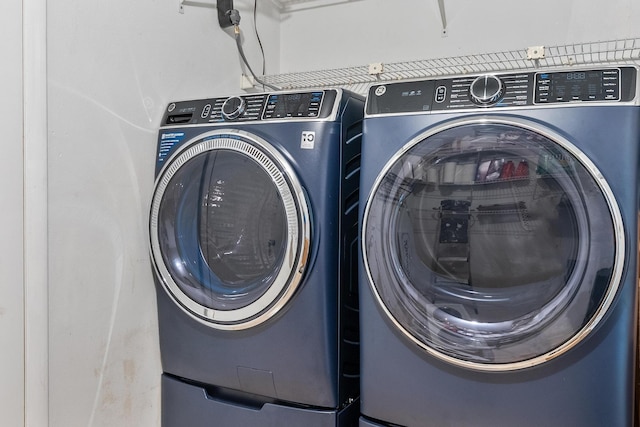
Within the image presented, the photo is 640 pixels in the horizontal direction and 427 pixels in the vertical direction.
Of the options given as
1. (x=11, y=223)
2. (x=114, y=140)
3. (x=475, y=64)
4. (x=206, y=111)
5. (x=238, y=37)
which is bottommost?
(x=11, y=223)

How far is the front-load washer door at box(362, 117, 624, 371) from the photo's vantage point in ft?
3.55

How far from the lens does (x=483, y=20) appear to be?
1.91 metres

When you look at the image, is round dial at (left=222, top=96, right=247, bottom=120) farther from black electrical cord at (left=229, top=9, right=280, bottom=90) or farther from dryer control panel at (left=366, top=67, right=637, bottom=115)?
black electrical cord at (left=229, top=9, right=280, bottom=90)

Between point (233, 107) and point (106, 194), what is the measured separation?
1.53 feet

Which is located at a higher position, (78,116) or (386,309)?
(78,116)

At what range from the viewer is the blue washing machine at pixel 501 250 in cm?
107

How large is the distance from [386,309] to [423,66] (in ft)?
3.81

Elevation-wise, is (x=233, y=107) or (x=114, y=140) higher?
(x=233, y=107)

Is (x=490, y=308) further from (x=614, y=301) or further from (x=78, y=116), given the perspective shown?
(x=78, y=116)

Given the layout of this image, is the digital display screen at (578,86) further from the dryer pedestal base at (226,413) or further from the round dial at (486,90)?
the dryer pedestal base at (226,413)

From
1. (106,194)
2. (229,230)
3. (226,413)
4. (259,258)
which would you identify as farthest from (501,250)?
(106,194)

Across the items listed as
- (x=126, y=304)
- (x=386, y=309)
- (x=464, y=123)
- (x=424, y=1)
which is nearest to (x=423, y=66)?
(x=424, y=1)

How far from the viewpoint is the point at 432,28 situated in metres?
2.01

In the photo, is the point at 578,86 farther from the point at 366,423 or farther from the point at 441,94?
the point at 366,423
